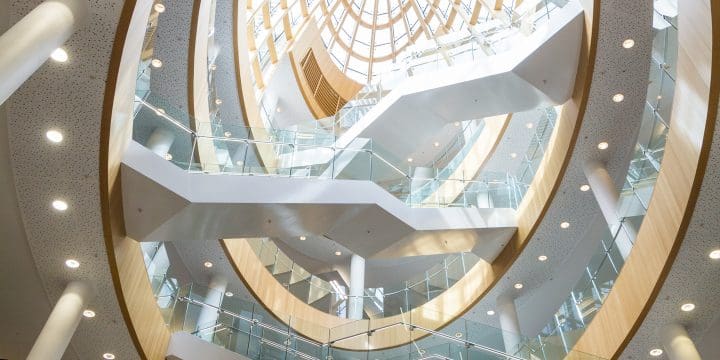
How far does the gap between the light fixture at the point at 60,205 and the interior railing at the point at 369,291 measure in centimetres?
796

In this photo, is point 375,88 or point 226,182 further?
point 375,88

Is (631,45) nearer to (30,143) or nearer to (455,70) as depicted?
(455,70)

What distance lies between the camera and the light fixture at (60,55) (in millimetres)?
5553

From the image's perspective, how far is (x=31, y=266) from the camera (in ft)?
25.6

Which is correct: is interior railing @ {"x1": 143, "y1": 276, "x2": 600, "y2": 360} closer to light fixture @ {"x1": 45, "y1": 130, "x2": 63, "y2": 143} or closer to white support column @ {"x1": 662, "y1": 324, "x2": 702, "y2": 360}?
white support column @ {"x1": 662, "y1": 324, "x2": 702, "y2": 360}

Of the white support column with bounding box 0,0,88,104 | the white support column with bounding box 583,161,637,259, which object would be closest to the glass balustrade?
the white support column with bounding box 583,161,637,259

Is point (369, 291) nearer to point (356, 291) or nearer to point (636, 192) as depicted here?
A: point (356, 291)

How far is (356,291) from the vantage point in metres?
15.4

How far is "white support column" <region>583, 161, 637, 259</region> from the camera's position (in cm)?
881

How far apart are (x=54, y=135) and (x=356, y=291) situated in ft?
34.2

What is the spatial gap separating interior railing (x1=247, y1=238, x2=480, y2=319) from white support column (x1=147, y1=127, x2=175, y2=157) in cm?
652

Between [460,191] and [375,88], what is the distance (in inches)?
330

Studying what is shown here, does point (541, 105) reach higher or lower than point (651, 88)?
higher

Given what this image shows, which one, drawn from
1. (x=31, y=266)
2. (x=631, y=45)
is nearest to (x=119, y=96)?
(x=31, y=266)
